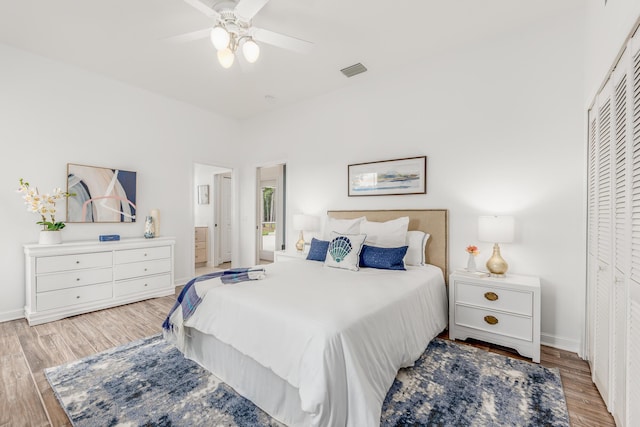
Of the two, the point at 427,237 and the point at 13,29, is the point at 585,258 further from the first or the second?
the point at 13,29

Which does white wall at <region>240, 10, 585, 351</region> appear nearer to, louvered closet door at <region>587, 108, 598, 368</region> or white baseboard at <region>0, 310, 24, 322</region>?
louvered closet door at <region>587, 108, 598, 368</region>

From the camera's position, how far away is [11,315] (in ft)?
10.1

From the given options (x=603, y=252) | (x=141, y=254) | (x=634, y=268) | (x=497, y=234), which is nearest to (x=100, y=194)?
(x=141, y=254)

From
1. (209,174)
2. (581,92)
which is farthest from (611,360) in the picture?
(209,174)

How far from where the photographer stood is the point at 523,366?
2.15 m

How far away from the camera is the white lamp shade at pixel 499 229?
8.14 ft

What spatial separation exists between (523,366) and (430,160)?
2.07m

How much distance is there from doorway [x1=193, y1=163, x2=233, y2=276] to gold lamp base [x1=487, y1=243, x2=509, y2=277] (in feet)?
16.5

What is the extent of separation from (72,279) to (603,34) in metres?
5.11

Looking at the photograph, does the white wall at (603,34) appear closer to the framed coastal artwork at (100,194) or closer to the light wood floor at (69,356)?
the light wood floor at (69,356)

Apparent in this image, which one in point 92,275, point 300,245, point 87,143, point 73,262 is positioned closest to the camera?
point 73,262

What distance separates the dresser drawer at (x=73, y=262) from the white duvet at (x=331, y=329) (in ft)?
6.92

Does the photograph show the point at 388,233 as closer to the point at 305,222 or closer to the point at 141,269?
the point at 305,222

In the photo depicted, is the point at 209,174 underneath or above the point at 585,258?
above
